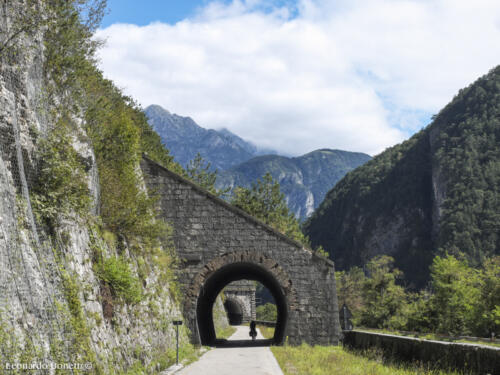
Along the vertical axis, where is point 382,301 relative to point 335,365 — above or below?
below

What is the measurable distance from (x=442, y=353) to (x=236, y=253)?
10501 millimetres

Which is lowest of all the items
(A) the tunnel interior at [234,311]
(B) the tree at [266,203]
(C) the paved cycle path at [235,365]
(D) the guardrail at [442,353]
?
(A) the tunnel interior at [234,311]

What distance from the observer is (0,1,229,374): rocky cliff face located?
7.14 meters

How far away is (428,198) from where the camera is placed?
13500 cm

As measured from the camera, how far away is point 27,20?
31.7ft

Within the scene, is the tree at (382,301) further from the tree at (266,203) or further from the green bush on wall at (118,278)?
the green bush on wall at (118,278)

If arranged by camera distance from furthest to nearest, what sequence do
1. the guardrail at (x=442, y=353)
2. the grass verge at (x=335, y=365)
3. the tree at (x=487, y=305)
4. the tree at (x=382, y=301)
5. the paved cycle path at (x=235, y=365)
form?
1. the tree at (x=382, y=301)
2. the tree at (x=487, y=305)
3. the paved cycle path at (x=235, y=365)
4. the grass verge at (x=335, y=365)
5. the guardrail at (x=442, y=353)

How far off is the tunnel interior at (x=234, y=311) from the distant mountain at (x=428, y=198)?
4939cm

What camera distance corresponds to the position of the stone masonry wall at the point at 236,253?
19.0 meters

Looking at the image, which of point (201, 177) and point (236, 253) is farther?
point (201, 177)

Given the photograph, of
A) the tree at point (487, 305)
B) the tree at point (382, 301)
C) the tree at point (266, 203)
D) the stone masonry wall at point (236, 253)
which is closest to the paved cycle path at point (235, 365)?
the stone masonry wall at point (236, 253)

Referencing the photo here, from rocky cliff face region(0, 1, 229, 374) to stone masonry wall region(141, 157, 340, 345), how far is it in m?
7.06

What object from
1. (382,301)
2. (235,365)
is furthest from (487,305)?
(382,301)

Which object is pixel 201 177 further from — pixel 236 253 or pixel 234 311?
pixel 234 311
